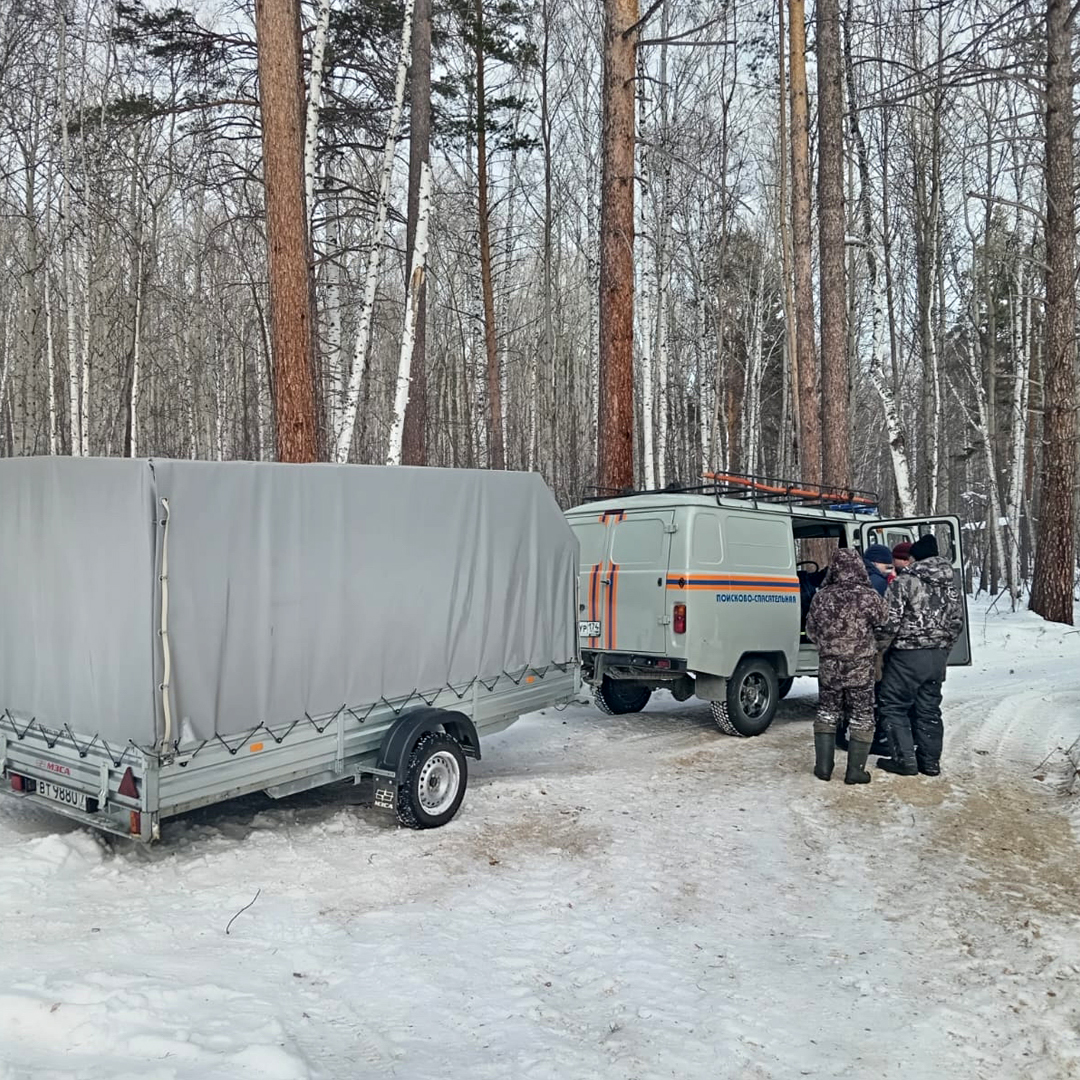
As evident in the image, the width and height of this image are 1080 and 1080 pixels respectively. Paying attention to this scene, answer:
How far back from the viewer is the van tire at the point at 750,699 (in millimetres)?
8484

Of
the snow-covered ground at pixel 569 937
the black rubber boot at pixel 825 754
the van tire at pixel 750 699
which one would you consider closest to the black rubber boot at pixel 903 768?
the snow-covered ground at pixel 569 937

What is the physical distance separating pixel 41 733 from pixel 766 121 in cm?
2664

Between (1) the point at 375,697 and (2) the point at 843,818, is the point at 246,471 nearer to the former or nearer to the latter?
(1) the point at 375,697

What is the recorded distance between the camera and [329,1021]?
136 inches

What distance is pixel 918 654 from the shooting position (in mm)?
7062

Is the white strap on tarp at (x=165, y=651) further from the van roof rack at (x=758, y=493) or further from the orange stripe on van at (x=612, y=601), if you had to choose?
the van roof rack at (x=758, y=493)

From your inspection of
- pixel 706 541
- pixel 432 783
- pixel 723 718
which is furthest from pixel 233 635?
pixel 723 718

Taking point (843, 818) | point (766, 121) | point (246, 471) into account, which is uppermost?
point (766, 121)

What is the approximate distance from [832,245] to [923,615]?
30.9 feet

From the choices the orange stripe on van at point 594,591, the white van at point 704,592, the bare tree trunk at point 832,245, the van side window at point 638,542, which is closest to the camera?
the white van at point 704,592

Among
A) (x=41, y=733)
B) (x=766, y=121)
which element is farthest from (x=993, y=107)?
(x=41, y=733)

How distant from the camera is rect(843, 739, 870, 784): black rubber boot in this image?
6.85 metres

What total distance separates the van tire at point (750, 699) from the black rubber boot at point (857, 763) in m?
1.66

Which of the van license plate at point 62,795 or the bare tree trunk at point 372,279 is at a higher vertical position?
the bare tree trunk at point 372,279
